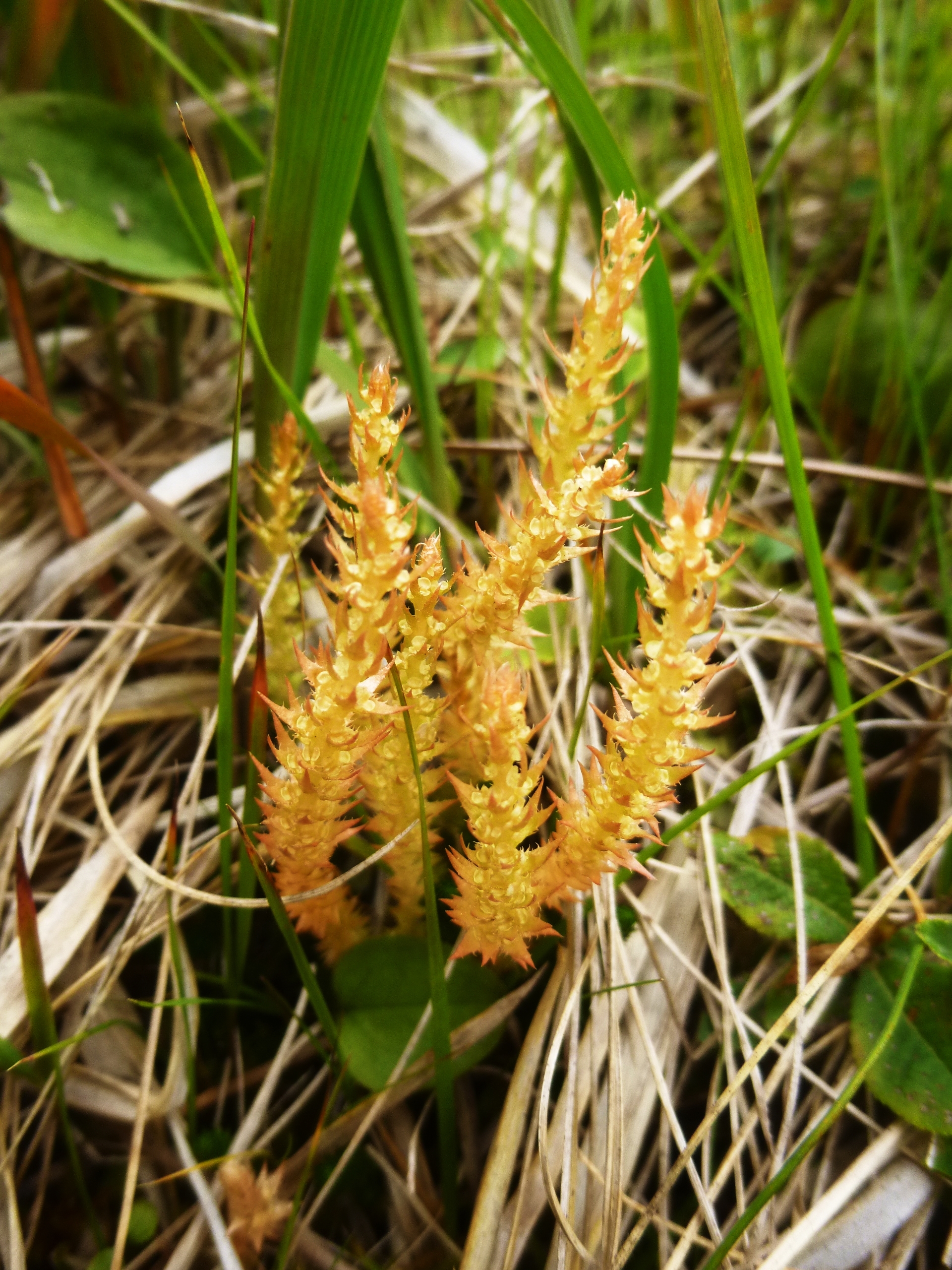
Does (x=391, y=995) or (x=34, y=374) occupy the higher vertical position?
(x=34, y=374)

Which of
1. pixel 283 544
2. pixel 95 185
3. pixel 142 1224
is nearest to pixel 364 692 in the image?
pixel 283 544

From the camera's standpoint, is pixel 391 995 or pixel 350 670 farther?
pixel 391 995

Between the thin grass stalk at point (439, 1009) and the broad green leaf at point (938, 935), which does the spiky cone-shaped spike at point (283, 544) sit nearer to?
the thin grass stalk at point (439, 1009)

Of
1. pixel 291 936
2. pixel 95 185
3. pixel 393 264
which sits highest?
pixel 95 185

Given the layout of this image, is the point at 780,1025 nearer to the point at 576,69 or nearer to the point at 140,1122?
the point at 140,1122

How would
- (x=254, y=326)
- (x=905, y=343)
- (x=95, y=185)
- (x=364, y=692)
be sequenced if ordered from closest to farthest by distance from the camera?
(x=364, y=692), (x=254, y=326), (x=905, y=343), (x=95, y=185)

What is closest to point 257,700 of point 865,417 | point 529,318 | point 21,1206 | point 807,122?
point 21,1206

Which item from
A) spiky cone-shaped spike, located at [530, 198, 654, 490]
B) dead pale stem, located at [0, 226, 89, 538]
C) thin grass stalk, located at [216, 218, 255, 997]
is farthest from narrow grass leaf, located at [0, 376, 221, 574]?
spiky cone-shaped spike, located at [530, 198, 654, 490]
